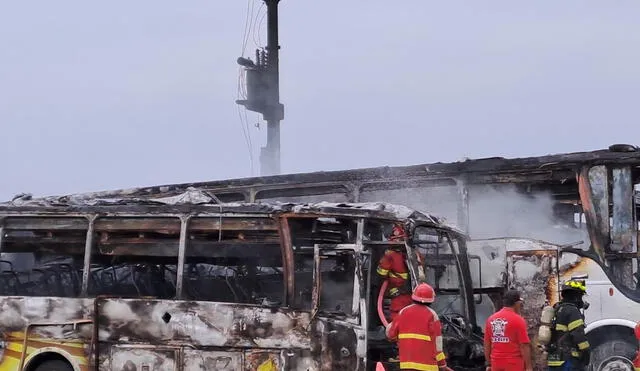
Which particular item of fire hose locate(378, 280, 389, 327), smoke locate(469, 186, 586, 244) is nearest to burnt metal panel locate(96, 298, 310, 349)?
fire hose locate(378, 280, 389, 327)

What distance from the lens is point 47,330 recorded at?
9.03 metres

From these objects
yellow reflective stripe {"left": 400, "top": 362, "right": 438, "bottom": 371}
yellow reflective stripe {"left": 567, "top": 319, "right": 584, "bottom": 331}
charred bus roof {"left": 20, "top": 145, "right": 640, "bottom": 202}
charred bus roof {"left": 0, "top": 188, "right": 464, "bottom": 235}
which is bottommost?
yellow reflective stripe {"left": 400, "top": 362, "right": 438, "bottom": 371}

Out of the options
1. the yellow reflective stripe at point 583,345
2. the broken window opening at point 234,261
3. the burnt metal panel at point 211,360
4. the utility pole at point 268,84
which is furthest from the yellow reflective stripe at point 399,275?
the utility pole at point 268,84

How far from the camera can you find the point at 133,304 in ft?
28.9

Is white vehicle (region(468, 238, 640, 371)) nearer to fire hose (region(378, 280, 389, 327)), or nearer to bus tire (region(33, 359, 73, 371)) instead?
fire hose (region(378, 280, 389, 327))

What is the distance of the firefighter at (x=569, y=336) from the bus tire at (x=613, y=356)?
5.67ft

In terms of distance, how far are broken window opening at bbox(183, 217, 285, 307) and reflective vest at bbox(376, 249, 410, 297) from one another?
1.02 m

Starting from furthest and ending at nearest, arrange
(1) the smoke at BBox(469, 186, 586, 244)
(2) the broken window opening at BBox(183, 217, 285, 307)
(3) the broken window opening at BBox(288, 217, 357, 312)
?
1. (1) the smoke at BBox(469, 186, 586, 244)
2. (2) the broken window opening at BBox(183, 217, 285, 307)
3. (3) the broken window opening at BBox(288, 217, 357, 312)

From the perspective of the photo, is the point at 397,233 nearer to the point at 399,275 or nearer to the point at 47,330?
the point at 399,275

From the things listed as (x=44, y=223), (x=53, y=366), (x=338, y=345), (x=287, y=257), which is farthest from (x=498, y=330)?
(x=44, y=223)

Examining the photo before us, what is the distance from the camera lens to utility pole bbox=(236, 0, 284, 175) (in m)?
29.9

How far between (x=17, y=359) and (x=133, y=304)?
138 centimetres

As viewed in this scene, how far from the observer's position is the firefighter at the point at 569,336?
8555 millimetres

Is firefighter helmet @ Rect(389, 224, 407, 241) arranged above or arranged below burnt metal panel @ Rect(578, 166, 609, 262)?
below
